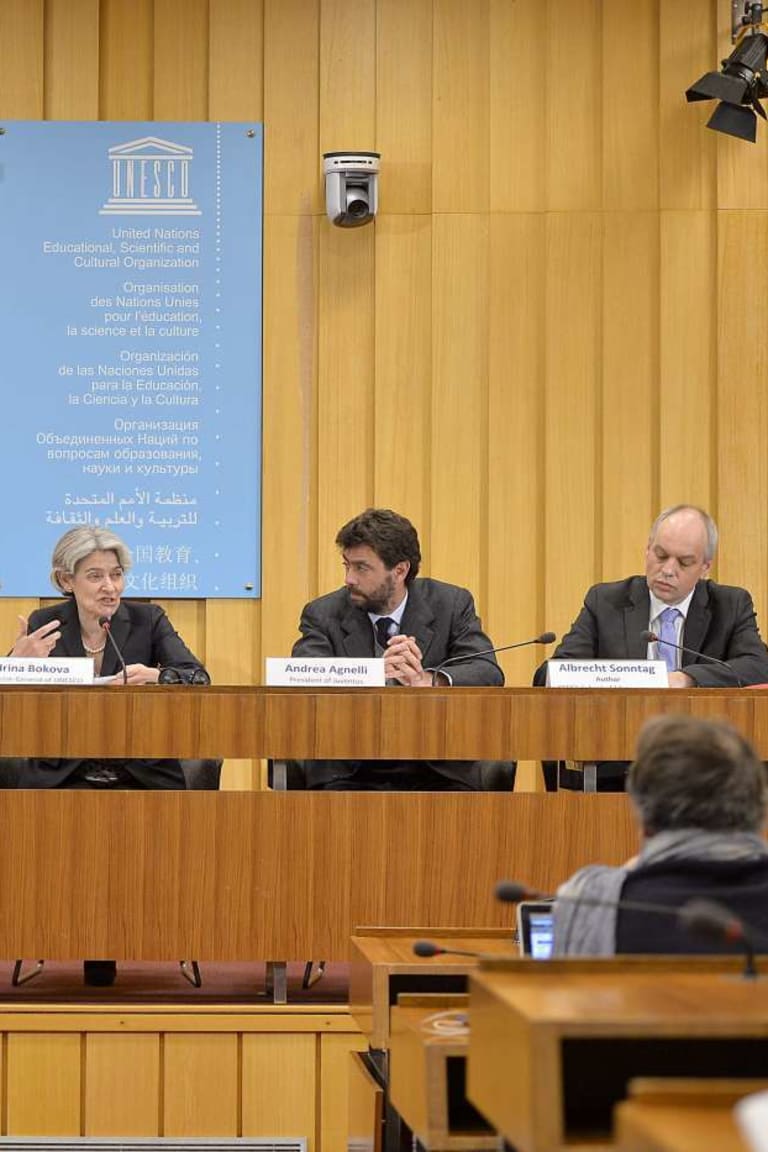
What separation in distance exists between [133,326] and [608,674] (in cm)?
278

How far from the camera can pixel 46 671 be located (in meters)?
4.39

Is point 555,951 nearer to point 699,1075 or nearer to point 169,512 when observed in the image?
point 699,1075

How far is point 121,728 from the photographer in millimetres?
4188

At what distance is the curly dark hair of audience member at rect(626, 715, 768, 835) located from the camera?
219cm

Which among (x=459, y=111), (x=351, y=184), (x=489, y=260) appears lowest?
(x=489, y=260)

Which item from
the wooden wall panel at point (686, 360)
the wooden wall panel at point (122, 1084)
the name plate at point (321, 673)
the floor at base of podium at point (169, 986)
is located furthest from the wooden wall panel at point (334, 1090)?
the wooden wall panel at point (686, 360)

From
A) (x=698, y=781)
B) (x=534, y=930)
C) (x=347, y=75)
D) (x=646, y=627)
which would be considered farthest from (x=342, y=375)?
(x=698, y=781)

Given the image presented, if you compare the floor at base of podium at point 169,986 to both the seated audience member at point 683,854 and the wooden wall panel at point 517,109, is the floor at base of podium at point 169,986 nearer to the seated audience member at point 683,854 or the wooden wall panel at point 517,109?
the seated audience member at point 683,854

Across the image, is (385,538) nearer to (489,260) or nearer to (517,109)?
(489,260)

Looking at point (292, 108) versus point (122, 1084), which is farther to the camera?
Result: point (292, 108)

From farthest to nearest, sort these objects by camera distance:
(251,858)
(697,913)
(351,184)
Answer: (351,184) < (251,858) < (697,913)

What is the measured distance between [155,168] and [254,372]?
826mm

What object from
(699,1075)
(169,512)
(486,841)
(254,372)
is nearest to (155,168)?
(254,372)

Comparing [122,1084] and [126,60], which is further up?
[126,60]
